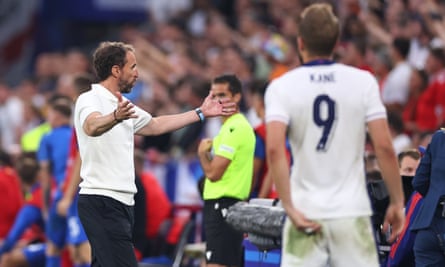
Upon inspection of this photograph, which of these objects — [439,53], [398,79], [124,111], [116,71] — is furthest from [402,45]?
[124,111]

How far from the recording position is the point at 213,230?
10000 mm

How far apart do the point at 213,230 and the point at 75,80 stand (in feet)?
10.9

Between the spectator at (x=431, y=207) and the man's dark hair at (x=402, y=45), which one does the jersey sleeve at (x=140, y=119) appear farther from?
the man's dark hair at (x=402, y=45)

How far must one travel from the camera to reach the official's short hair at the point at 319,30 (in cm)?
646

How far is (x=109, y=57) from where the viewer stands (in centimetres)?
Result: 838

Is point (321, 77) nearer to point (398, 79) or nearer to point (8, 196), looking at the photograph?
point (398, 79)

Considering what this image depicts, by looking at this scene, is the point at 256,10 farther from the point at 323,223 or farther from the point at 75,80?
the point at 323,223

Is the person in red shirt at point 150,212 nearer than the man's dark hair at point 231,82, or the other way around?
the man's dark hair at point 231,82

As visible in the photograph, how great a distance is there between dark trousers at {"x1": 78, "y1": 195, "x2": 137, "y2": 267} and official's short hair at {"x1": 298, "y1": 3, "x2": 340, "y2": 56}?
2451mm

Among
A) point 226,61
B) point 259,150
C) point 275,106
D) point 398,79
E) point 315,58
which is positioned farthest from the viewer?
point 226,61

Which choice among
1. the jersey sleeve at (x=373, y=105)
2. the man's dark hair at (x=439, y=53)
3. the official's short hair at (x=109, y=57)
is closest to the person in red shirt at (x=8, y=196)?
the man's dark hair at (x=439, y=53)

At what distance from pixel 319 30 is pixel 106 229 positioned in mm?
2676

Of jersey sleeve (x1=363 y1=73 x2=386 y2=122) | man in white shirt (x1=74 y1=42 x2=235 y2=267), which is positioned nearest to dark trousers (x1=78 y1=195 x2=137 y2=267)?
man in white shirt (x1=74 y1=42 x2=235 y2=267)

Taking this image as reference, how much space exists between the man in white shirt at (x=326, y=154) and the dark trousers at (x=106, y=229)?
2.16 meters
